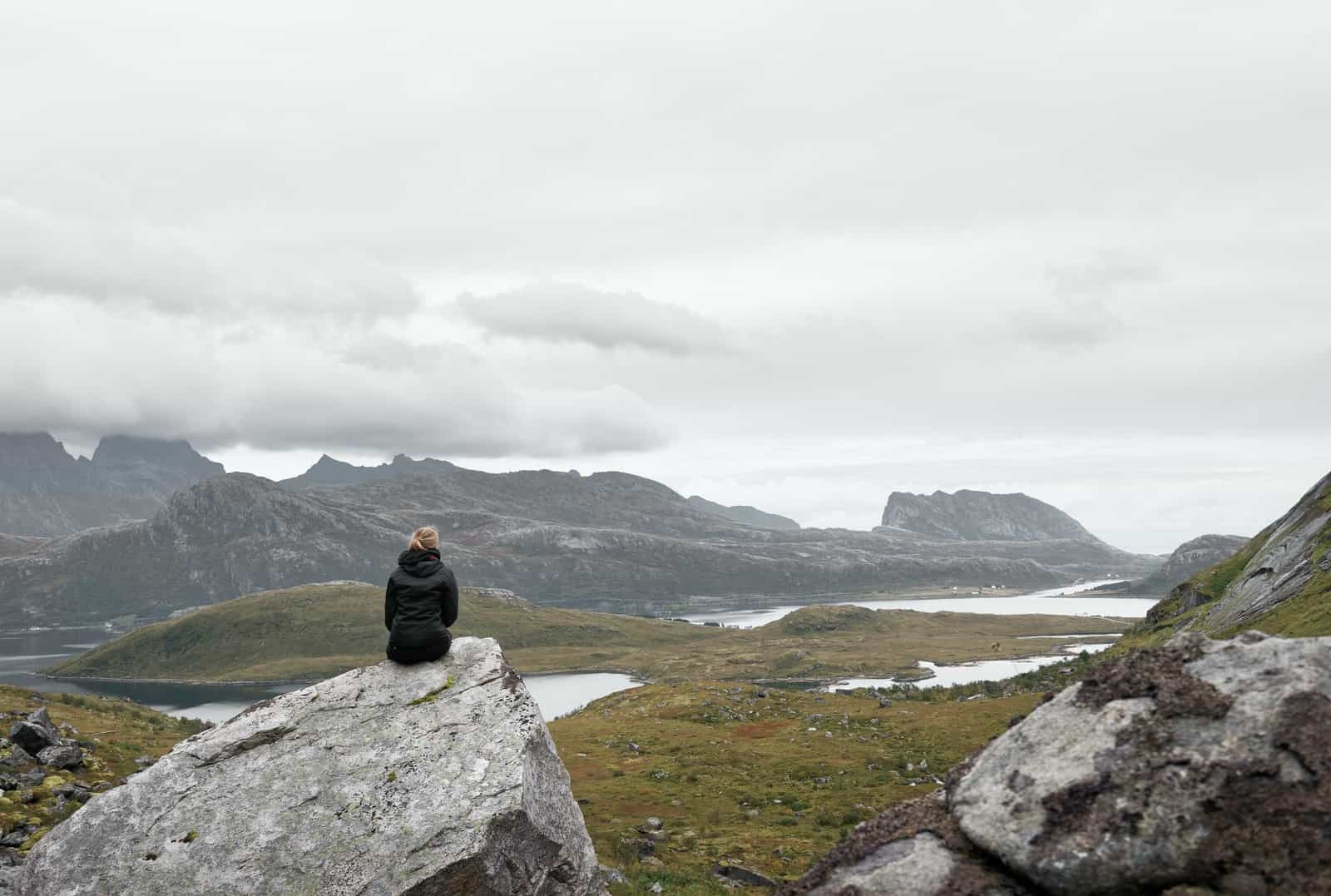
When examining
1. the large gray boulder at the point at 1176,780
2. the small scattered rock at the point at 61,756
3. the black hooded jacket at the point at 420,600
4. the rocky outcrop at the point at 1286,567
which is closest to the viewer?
the large gray boulder at the point at 1176,780

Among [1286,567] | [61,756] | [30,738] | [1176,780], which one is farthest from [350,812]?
[1286,567]

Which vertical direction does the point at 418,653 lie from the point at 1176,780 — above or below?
below

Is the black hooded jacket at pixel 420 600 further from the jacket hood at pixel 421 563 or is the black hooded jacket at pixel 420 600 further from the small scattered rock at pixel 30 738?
the small scattered rock at pixel 30 738

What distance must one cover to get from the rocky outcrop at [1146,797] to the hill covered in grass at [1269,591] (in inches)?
1328

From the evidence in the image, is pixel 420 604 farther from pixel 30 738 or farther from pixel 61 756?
pixel 30 738

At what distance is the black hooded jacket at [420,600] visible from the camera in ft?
62.7

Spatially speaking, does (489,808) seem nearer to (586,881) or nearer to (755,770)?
(586,881)

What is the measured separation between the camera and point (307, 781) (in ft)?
53.4

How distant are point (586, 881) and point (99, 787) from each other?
69.9ft

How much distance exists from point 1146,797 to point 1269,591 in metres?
56.1

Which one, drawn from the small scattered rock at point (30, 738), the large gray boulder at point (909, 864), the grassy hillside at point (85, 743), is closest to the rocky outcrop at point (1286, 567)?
the large gray boulder at point (909, 864)

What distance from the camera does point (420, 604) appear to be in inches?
760

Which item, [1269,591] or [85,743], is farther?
[1269,591]

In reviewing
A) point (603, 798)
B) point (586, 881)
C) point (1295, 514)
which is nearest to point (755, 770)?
point (603, 798)
